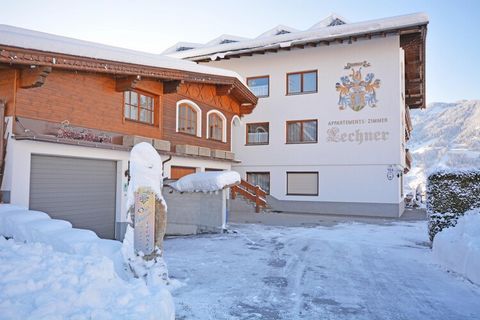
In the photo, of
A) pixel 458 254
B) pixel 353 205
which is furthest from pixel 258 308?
pixel 353 205

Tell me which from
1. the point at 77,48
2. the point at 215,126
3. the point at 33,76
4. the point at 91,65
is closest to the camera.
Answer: the point at 33,76

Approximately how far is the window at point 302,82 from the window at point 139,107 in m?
10.3

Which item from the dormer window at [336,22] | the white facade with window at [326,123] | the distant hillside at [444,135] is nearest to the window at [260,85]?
the white facade with window at [326,123]

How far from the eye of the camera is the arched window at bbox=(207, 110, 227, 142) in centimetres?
1742

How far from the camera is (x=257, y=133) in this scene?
885 inches

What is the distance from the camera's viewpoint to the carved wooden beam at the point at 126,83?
11250 mm

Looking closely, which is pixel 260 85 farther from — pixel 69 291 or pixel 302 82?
pixel 69 291

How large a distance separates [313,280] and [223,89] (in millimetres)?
12213

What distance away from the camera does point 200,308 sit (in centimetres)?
503

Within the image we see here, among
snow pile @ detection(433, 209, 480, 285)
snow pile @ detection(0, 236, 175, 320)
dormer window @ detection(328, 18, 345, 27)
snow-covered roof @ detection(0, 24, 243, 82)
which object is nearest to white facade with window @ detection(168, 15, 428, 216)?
dormer window @ detection(328, 18, 345, 27)

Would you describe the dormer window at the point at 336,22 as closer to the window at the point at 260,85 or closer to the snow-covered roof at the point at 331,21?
the snow-covered roof at the point at 331,21

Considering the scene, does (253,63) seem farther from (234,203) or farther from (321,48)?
(234,203)

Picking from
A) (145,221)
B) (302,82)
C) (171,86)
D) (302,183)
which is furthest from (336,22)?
(145,221)

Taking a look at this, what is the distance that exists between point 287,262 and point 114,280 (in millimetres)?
4166
